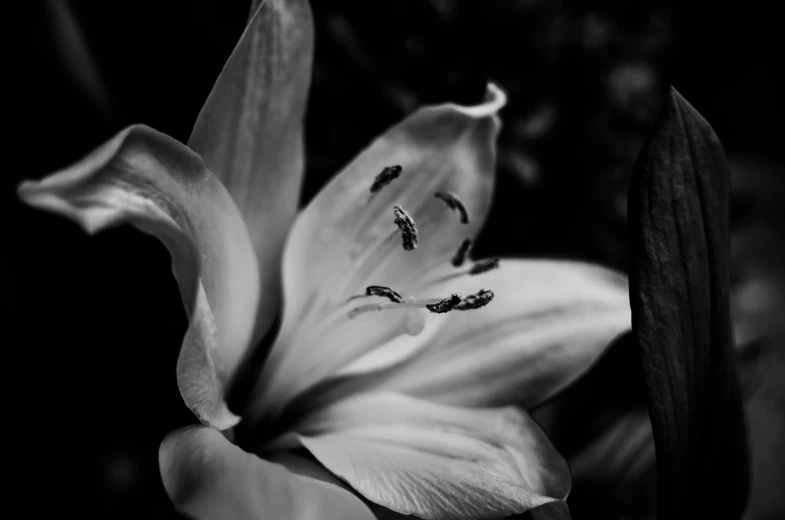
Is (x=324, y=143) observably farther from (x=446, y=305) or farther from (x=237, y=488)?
(x=237, y=488)

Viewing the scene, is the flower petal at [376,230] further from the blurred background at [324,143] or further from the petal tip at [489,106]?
the blurred background at [324,143]

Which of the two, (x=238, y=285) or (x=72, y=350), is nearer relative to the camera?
(x=238, y=285)

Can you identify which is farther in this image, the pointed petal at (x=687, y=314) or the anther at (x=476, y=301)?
the anther at (x=476, y=301)

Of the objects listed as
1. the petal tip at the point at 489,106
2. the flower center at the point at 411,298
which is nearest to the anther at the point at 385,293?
the flower center at the point at 411,298

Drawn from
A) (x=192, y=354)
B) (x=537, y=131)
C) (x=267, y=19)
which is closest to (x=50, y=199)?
(x=192, y=354)

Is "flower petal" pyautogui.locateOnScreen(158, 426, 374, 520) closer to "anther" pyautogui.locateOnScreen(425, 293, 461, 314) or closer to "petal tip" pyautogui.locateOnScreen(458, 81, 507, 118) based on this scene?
"anther" pyautogui.locateOnScreen(425, 293, 461, 314)

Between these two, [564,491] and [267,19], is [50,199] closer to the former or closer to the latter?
[267,19]

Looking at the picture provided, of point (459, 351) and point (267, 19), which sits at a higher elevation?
point (267, 19)
